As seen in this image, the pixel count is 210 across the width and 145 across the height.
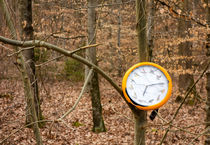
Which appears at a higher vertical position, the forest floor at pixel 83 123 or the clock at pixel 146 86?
the clock at pixel 146 86

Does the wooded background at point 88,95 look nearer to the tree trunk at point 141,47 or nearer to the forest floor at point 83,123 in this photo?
the forest floor at point 83,123

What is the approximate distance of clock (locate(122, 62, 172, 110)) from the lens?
161cm

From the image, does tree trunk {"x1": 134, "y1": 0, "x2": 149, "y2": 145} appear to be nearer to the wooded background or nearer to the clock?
the clock

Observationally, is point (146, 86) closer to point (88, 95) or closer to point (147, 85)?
point (147, 85)

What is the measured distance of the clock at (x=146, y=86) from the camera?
1.61 meters

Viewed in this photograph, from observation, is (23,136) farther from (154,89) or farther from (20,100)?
(154,89)

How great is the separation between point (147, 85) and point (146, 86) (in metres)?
0.01

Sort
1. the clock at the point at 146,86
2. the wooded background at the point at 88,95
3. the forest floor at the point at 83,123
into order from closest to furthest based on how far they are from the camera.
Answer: the clock at the point at 146,86, the wooded background at the point at 88,95, the forest floor at the point at 83,123

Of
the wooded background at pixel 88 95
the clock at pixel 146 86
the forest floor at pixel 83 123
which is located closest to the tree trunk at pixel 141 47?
the clock at pixel 146 86

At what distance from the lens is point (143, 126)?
5.52 feet

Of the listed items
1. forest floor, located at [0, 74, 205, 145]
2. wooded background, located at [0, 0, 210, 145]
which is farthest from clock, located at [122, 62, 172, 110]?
forest floor, located at [0, 74, 205, 145]

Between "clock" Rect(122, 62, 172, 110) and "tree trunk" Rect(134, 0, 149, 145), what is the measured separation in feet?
0.31

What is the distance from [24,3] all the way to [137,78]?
5666 millimetres

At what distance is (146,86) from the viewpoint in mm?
1689
